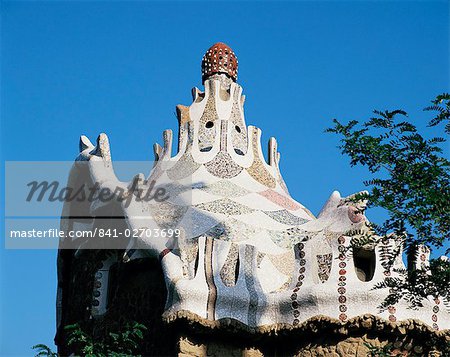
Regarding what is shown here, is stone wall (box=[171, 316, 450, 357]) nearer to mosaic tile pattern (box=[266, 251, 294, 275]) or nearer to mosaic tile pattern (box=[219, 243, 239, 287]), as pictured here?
mosaic tile pattern (box=[219, 243, 239, 287])

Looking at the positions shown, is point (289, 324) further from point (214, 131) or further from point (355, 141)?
point (214, 131)

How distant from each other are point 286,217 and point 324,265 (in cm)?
172

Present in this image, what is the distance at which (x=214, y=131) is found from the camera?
1188 centimetres

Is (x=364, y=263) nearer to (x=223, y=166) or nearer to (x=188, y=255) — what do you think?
(x=188, y=255)

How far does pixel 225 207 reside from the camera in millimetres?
10570

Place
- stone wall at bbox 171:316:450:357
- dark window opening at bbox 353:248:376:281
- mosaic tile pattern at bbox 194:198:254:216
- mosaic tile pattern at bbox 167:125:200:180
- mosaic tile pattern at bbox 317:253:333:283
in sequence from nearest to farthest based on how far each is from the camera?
stone wall at bbox 171:316:450:357 → mosaic tile pattern at bbox 317:253:333:283 → dark window opening at bbox 353:248:376:281 → mosaic tile pattern at bbox 194:198:254:216 → mosaic tile pattern at bbox 167:125:200:180

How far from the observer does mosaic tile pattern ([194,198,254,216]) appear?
413 inches

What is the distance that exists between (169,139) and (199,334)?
3595mm

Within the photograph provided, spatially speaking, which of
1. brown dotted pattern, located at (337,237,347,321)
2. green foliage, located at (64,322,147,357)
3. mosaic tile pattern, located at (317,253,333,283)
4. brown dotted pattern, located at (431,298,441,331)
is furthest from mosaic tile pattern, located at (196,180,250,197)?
brown dotted pattern, located at (431,298,441,331)

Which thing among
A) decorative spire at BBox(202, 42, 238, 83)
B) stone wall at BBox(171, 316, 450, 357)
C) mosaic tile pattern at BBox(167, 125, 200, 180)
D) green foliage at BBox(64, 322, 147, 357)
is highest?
decorative spire at BBox(202, 42, 238, 83)

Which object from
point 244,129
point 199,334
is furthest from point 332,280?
point 244,129

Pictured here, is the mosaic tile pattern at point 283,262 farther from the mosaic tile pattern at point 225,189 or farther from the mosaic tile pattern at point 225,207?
the mosaic tile pattern at point 225,189

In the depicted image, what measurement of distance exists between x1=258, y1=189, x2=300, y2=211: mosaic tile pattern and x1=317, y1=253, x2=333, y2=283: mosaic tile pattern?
6.34 feet

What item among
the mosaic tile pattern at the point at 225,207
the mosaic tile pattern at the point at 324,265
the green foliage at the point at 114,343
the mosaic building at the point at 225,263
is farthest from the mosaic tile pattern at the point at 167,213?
the green foliage at the point at 114,343
